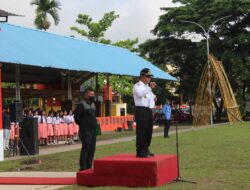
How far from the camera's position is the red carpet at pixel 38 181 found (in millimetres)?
12406

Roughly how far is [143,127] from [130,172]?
46.7 inches

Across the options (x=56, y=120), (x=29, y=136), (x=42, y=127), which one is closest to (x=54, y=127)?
(x=56, y=120)

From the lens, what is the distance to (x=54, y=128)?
88.1 feet

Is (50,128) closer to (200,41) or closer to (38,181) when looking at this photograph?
(38,181)

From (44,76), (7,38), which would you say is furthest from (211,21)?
(7,38)

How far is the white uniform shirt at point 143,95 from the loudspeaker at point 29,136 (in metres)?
9.71

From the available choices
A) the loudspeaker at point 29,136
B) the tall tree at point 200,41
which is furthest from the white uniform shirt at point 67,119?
the tall tree at point 200,41

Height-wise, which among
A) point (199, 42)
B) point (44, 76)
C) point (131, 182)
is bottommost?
point (131, 182)

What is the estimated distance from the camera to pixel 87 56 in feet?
112

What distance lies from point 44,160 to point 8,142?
4599 mm

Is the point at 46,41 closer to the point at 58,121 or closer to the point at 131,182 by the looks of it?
the point at 58,121

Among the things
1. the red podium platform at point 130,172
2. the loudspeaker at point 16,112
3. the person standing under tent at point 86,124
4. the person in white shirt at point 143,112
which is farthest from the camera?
the loudspeaker at point 16,112

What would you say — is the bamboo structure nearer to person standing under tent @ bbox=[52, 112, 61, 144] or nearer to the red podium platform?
person standing under tent @ bbox=[52, 112, 61, 144]

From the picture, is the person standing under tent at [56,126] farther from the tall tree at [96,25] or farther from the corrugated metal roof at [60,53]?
the tall tree at [96,25]
